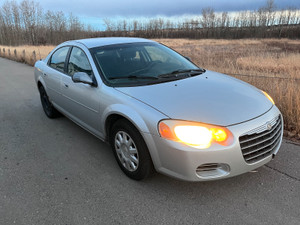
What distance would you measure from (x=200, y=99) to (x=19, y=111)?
480 centimetres

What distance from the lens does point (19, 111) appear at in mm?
5828

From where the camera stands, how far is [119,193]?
8.91ft

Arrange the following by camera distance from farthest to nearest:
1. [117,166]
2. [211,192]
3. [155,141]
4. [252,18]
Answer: [252,18] → [117,166] → [211,192] → [155,141]

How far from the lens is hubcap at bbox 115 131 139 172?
109 inches

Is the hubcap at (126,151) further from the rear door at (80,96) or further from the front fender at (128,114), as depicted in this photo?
the rear door at (80,96)

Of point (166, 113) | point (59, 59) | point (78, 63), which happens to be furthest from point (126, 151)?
point (59, 59)

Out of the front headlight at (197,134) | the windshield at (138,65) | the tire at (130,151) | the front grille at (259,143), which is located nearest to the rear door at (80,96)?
the windshield at (138,65)

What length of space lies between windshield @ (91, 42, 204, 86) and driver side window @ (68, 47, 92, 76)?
0.58 feet

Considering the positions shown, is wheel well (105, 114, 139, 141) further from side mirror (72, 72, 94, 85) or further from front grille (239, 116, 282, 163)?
front grille (239, 116, 282, 163)

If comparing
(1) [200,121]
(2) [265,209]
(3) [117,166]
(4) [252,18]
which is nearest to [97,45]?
(3) [117,166]

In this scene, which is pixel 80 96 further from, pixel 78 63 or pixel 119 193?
pixel 119 193

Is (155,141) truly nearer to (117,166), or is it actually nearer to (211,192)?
(211,192)

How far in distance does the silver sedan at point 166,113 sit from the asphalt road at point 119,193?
31 cm

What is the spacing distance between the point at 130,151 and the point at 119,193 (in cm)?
47
